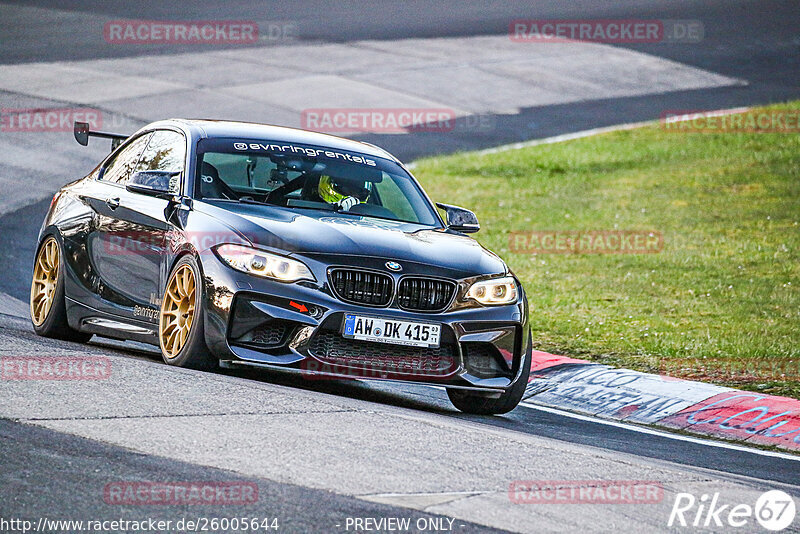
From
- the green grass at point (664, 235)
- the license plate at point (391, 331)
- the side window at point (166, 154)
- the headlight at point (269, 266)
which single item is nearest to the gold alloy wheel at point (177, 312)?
the headlight at point (269, 266)

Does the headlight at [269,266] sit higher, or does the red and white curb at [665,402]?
the headlight at [269,266]

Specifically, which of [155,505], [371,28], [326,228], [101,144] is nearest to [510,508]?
[155,505]

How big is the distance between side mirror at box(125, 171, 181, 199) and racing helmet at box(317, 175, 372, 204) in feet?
3.08

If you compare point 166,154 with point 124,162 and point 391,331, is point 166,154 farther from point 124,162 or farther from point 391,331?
point 391,331

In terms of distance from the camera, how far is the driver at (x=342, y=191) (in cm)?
900

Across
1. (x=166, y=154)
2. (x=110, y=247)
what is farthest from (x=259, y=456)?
(x=166, y=154)

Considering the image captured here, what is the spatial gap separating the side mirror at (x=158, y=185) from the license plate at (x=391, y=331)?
1.72 meters

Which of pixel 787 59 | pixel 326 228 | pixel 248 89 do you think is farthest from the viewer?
pixel 787 59

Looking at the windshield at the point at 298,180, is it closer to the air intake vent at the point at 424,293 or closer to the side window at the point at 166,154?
the side window at the point at 166,154

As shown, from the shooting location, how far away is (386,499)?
5.53 m

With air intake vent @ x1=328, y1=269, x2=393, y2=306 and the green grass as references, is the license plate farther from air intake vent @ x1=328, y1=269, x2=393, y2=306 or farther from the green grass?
the green grass

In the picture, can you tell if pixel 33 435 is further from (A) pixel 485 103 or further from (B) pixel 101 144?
(A) pixel 485 103

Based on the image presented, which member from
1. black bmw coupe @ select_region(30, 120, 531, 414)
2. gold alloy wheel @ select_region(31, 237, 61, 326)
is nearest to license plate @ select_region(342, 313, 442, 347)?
black bmw coupe @ select_region(30, 120, 531, 414)

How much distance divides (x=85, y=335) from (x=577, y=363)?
12.3ft
